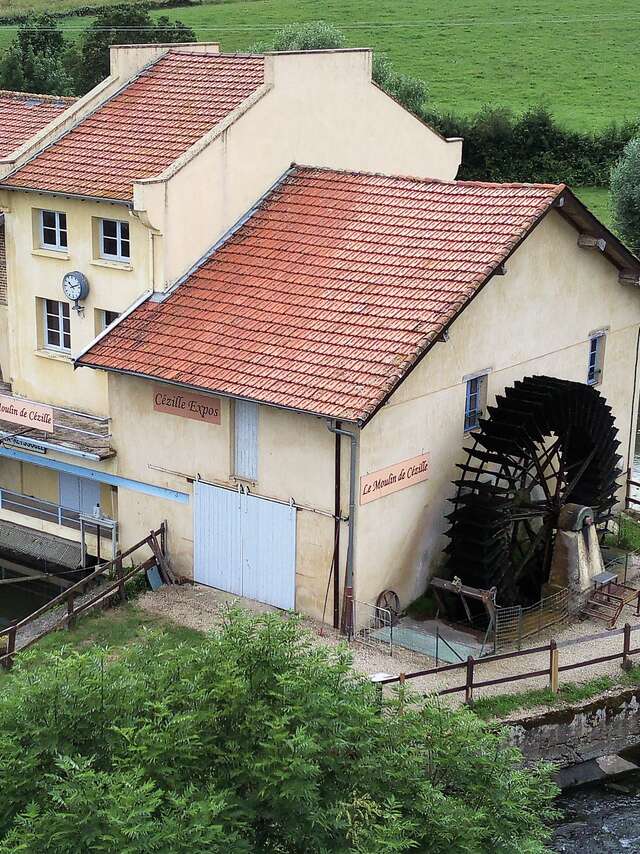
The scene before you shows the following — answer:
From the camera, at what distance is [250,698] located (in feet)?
46.2

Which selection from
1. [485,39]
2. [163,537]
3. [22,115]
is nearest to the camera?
[163,537]

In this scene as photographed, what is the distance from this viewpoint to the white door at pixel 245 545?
23.2 m

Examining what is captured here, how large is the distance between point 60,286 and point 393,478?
8.19 metres

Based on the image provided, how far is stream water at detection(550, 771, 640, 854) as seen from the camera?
19.6 meters

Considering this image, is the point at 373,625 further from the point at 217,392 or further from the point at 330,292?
the point at 330,292

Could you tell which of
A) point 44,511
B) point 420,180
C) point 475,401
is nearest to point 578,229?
point 420,180

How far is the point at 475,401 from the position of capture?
24641mm

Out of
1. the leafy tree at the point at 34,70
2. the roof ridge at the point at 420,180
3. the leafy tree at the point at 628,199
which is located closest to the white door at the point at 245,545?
the roof ridge at the point at 420,180

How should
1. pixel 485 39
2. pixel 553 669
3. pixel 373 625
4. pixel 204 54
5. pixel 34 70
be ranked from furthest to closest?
pixel 485 39, pixel 34 70, pixel 204 54, pixel 373 625, pixel 553 669

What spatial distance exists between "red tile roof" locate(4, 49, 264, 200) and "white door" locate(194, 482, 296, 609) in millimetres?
5824

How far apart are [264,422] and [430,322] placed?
10.4ft

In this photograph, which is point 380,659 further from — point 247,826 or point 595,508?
point 247,826

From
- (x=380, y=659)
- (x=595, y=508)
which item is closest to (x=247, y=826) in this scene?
(x=380, y=659)

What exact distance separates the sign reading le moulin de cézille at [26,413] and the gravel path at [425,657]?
381 cm
